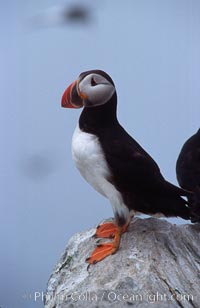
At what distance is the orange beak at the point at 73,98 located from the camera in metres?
1.29

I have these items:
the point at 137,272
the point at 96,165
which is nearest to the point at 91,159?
the point at 96,165

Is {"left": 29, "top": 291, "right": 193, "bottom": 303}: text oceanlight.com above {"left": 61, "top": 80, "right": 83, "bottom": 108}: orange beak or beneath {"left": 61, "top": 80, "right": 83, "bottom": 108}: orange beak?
beneath

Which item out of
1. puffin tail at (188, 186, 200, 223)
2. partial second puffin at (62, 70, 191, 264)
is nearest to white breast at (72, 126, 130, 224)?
partial second puffin at (62, 70, 191, 264)

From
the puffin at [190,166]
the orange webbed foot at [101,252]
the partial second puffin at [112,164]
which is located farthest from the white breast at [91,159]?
the puffin at [190,166]

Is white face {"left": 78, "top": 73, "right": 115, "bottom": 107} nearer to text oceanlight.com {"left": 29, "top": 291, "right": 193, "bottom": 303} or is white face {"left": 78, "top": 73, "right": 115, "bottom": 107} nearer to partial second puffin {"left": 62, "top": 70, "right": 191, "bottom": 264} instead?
partial second puffin {"left": 62, "top": 70, "right": 191, "bottom": 264}

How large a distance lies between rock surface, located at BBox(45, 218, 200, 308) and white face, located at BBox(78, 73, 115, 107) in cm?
31

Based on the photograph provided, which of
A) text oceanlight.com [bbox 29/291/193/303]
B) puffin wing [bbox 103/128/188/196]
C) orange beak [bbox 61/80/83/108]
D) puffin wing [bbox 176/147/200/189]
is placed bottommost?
text oceanlight.com [bbox 29/291/193/303]

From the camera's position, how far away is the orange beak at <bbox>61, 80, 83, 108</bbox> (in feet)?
4.22

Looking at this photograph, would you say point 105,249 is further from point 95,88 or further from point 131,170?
point 95,88

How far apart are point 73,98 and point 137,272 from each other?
402 millimetres

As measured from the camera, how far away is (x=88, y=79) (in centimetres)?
127

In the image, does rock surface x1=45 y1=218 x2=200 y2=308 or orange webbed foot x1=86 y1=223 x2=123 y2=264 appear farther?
orange webbed foot x1=86 y1=223 x2=123 y2=264

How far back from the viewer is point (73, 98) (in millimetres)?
1290

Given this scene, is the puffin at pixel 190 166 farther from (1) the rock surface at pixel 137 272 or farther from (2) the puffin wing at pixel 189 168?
(1) the rock surface at pixel 137 272
